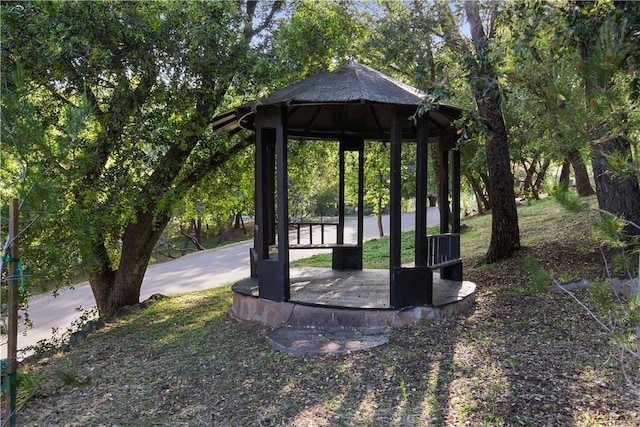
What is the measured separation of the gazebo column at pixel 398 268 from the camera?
5590 mm

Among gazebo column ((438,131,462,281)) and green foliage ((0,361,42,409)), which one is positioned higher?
gazebo column ((438,131,462,281))


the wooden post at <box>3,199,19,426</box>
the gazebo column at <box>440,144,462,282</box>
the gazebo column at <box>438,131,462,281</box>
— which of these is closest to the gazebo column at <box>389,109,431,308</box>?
the gazebo column at <box>438,131,462,281</box>

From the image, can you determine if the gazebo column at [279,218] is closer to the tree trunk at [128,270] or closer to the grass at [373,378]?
the grass at [373,378]

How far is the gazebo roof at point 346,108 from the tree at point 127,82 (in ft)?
3.43

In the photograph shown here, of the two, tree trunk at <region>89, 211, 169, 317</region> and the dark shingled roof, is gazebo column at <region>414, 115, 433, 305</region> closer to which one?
the dark shingled roof

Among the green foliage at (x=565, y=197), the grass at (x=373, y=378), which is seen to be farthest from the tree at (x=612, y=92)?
the grass at (x=373, y=378)

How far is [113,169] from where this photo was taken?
24.5 feet

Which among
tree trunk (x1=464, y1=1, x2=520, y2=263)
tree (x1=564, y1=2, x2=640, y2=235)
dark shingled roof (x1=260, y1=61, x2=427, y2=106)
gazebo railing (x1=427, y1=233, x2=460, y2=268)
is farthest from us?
tree trunk (x1=464, y1=1, x2=520, y2=263)

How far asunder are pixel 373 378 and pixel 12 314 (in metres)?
2.98

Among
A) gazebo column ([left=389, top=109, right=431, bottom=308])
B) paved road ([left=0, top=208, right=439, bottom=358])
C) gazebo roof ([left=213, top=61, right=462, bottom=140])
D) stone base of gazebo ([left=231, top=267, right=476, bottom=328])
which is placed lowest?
paved road ([left=0, top=208, right=439, bottom=358])

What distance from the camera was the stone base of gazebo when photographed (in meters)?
5.52

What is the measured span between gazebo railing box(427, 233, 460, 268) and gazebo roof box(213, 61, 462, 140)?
62.8 inches

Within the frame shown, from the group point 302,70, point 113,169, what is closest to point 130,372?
point 113,169

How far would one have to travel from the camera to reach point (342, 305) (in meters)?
5.64
